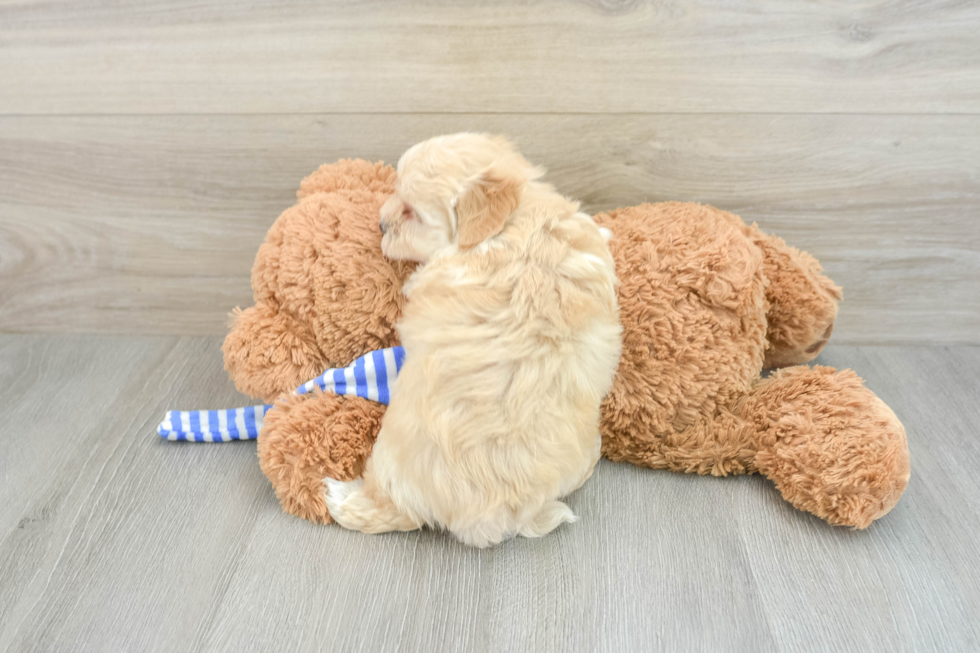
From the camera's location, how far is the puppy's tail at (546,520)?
0.93m

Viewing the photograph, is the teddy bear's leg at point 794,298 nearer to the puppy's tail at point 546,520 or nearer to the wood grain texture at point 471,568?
the wood grain texture at point 471,568

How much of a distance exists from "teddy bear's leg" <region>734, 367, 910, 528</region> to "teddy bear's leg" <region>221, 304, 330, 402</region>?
673 millimetres

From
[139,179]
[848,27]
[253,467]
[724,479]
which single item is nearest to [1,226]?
[139,179]

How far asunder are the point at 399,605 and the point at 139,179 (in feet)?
3.15

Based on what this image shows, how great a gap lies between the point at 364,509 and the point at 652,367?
47 cm

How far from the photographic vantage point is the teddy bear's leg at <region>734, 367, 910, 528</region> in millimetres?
914

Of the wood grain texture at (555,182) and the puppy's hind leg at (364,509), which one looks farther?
the wood grain texture at (555,182)

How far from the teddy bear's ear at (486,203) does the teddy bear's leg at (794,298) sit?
500 mm

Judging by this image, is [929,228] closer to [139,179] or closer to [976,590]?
[976,590]

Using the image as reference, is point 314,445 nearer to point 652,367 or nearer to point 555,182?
point 652,367

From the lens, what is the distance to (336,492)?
964 millimetres

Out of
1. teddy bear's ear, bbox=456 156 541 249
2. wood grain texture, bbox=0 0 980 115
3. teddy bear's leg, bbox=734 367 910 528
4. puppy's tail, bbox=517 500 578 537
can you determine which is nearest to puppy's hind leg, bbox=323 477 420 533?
puppy's tail, bbox=517 500 578 537

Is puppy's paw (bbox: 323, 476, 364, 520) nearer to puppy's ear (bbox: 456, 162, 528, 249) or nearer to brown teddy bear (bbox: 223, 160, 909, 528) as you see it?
brown teddy bear (bbox: 223, 160, 909, 528)

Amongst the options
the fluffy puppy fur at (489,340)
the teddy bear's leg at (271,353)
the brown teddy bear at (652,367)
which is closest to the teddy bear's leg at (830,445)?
the brown teddy bear at (652,367)
